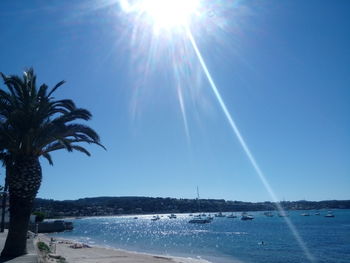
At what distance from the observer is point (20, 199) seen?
1738 cm

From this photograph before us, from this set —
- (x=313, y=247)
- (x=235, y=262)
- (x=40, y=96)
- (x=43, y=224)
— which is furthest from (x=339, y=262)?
(x=43, y=224)

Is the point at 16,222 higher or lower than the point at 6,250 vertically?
higher

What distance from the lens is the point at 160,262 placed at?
33.3 meters

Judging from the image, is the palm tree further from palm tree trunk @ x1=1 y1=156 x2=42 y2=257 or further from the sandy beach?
the sandy beach

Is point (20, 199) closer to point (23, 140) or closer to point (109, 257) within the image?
point (23, 140)

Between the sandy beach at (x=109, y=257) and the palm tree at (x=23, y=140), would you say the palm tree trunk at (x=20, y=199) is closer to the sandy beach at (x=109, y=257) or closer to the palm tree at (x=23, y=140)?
the palm tree at (x=23, y=140)

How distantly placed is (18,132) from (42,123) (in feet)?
3.88

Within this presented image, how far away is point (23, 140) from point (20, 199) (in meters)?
2.65

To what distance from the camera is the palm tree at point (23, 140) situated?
17.2 m

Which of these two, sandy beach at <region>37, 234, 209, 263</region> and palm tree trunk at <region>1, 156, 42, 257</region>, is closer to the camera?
palm tree trunk at <region>1, 156, 42, 257</region>

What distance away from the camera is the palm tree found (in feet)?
56.4

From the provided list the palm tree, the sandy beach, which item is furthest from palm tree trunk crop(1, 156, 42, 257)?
the sandy beach

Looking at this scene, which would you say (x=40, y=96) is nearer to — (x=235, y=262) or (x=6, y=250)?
(x=6, y=250)

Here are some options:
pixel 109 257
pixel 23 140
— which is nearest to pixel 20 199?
pixel 23 140
